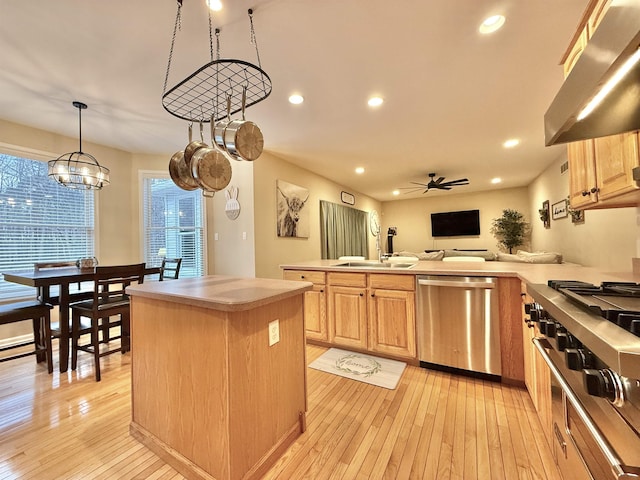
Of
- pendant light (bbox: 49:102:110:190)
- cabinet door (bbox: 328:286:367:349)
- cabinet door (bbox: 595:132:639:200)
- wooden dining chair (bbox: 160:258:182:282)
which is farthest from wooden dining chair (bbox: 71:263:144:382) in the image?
cabinet door (bbox: 595:132:639:200)

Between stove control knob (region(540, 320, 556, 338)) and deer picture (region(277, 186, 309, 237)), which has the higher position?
deer picture (region(277, 186, 309, 237))

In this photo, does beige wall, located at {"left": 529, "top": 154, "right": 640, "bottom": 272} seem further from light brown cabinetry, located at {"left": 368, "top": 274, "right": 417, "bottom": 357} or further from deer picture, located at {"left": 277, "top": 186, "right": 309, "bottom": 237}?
deer picture, located at {"left": 277, "top": 186, "right": 309, "bottom": 237}

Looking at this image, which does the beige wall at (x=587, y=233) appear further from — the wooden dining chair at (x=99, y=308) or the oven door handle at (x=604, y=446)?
the wooden dining chair at (x=99, y=308)

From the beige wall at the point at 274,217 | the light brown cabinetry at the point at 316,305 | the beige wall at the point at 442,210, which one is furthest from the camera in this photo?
the beige wall at the point at 442,210

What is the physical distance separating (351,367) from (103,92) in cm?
343

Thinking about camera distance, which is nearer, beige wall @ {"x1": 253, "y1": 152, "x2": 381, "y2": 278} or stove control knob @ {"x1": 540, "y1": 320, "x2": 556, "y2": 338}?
stove control knob @ {"x1": 540, "y1": 320, "x2": 556, "y2": 338}

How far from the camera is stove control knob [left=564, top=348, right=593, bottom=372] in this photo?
2.40 ft

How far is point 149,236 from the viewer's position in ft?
13.9

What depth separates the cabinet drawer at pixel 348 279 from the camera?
8.89 ft

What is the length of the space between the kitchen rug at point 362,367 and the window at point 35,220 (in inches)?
136

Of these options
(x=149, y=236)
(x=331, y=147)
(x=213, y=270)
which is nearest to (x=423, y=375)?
(x=331, y=147)

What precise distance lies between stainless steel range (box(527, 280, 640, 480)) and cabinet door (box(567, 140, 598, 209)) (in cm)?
74

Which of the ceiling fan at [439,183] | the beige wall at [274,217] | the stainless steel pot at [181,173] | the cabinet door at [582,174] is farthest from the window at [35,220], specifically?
the ceiling fan at [439,183]

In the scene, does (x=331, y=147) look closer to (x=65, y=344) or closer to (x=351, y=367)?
(x=351, y=367)
